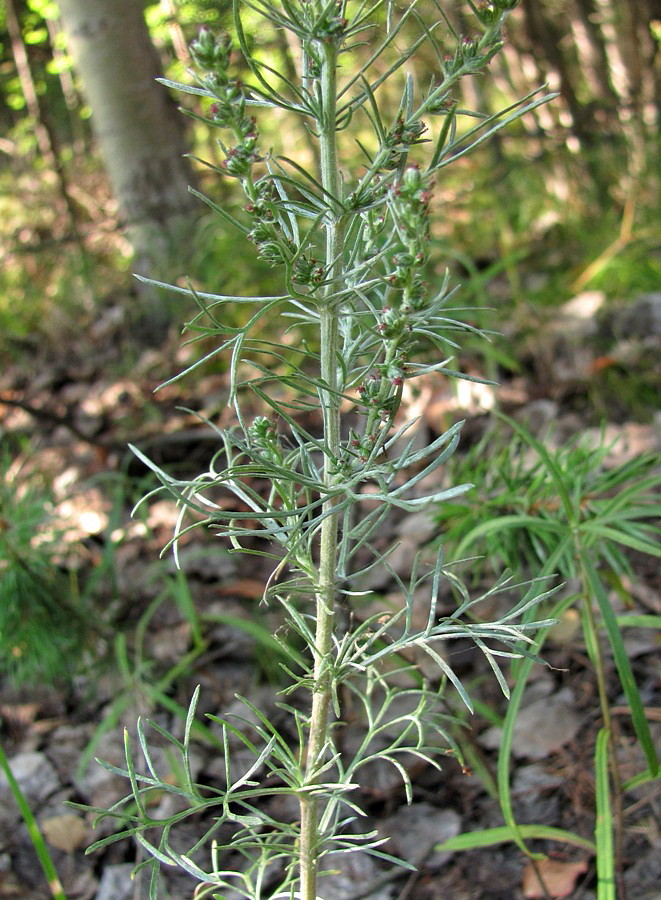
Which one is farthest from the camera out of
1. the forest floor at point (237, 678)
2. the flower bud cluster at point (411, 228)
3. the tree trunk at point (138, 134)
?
the tree trunk at point (138, 134)

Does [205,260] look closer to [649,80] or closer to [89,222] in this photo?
[89,222]

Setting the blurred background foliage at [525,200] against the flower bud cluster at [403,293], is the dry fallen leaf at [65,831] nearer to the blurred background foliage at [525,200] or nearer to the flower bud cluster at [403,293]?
the flower bud cluster at [403,293]

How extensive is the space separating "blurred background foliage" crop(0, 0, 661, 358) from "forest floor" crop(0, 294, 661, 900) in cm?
35

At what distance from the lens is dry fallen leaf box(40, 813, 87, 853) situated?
1623 millimetres

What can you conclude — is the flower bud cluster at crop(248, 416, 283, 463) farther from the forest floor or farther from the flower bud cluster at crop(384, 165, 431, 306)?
the forest floor

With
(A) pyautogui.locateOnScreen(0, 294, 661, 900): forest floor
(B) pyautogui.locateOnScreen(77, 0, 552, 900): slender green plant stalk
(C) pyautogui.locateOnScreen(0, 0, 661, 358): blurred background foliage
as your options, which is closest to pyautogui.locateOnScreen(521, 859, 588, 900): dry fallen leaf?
(A) pyautogui.locateOnScreen(0, 294, 661, 900): forest floor

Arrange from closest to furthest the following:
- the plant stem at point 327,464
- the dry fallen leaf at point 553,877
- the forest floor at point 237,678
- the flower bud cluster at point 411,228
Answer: the flower bud cluster at point 411,228 → the plant stem at point 327,464 → the dry fallen leaf at point 553,877 → the forest floor at point 237,678

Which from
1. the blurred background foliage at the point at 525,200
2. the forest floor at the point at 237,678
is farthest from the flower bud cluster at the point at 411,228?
the blurred background foliage at the point at 525,200

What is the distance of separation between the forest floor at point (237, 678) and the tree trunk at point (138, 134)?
0.41 meters

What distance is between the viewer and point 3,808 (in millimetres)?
1687

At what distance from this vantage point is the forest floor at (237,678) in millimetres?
1470

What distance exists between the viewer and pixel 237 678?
1.95 m

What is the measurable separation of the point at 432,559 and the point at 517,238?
6.47ft

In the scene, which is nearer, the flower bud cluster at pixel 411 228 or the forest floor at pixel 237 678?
the flower bud cluster at pixel 411 228
